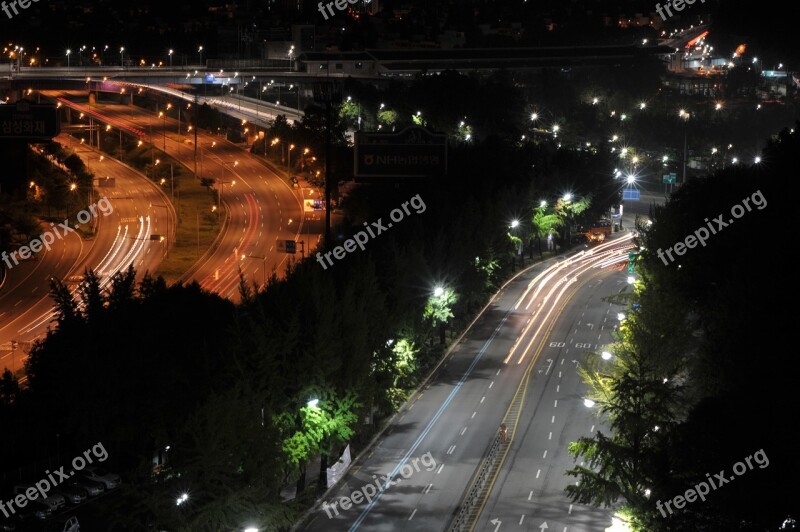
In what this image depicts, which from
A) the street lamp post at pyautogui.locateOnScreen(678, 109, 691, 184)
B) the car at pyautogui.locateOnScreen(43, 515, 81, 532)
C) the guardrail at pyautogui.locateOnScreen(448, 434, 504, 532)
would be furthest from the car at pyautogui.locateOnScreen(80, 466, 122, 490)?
the street lamp post at pyautogui.locateOnScreen(678, 109, 691, 184)

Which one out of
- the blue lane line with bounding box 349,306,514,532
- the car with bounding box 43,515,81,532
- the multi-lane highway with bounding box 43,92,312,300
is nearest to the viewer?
the car with bounding box 43,515,81,532

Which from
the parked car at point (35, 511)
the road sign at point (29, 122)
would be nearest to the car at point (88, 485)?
the parked car at point (35, 511)

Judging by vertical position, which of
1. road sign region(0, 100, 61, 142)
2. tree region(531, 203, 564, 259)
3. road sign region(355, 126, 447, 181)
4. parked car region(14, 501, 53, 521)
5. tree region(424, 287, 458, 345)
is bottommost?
parked car region(14, 501, 53, 521)

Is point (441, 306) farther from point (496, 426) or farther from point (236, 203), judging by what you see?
point (236, 203)

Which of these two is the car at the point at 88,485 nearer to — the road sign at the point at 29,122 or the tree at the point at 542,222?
the road sign at the point at 29,122

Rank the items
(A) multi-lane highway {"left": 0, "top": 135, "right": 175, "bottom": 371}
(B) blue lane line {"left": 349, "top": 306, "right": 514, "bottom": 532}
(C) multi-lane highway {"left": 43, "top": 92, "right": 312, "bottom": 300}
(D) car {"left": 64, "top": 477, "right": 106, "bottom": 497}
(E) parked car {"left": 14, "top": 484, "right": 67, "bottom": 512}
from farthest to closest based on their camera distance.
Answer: (C) multi-lane highway {"left": 43, "top": 92, "right": 312, "bottom": 300}
(A) multi-lane highway {"left": 0, "top": 135, "right": 175, "bottom": 371}
(B) blue lane line {"left": 349, "top": 306, "right": 514, "bottom": 532}
(D) car {"left": 64, "top": 477, "right": 106, "bottom": 497}
(E) parked car {"left": 14, "top": 484, "right": 67, "bottom": 512}

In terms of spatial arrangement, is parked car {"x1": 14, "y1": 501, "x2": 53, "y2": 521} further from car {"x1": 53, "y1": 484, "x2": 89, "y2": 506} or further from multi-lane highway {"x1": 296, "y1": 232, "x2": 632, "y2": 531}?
multi-lane highway {"x1": 296, "y1": 232, "x2": 632, "y2": 531}
